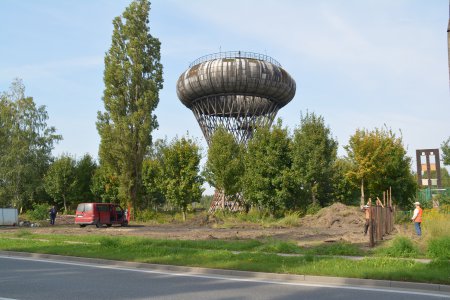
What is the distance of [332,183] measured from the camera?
1519 inches

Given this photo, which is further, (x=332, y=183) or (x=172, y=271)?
(x=332, y=183)

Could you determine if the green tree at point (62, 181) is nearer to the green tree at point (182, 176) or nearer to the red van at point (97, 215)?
the green tree at point (182, 176)

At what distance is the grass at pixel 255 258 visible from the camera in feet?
32.5

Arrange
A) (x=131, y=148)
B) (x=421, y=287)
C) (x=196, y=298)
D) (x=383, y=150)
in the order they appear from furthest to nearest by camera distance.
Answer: (x=131, y=148) → (x=383, y=150) → (x=421, y=287) → (x=196, y=298)

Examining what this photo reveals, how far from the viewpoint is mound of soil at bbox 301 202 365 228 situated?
28655mm

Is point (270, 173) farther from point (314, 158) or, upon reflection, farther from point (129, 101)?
point (129, 101)

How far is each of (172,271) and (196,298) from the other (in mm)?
3972

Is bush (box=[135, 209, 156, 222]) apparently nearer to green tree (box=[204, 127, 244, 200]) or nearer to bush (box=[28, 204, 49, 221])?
green tree (box=[204, 127, 244, 200])

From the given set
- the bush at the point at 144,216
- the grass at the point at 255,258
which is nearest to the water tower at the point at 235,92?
the bush at the point at 144,216

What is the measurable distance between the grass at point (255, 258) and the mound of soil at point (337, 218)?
13.9 m

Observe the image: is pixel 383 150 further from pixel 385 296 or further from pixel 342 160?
pixel 385 296

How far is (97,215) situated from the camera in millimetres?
30031

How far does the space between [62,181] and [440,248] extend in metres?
49.2

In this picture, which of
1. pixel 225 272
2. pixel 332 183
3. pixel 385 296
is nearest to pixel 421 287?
pixel 385 296
